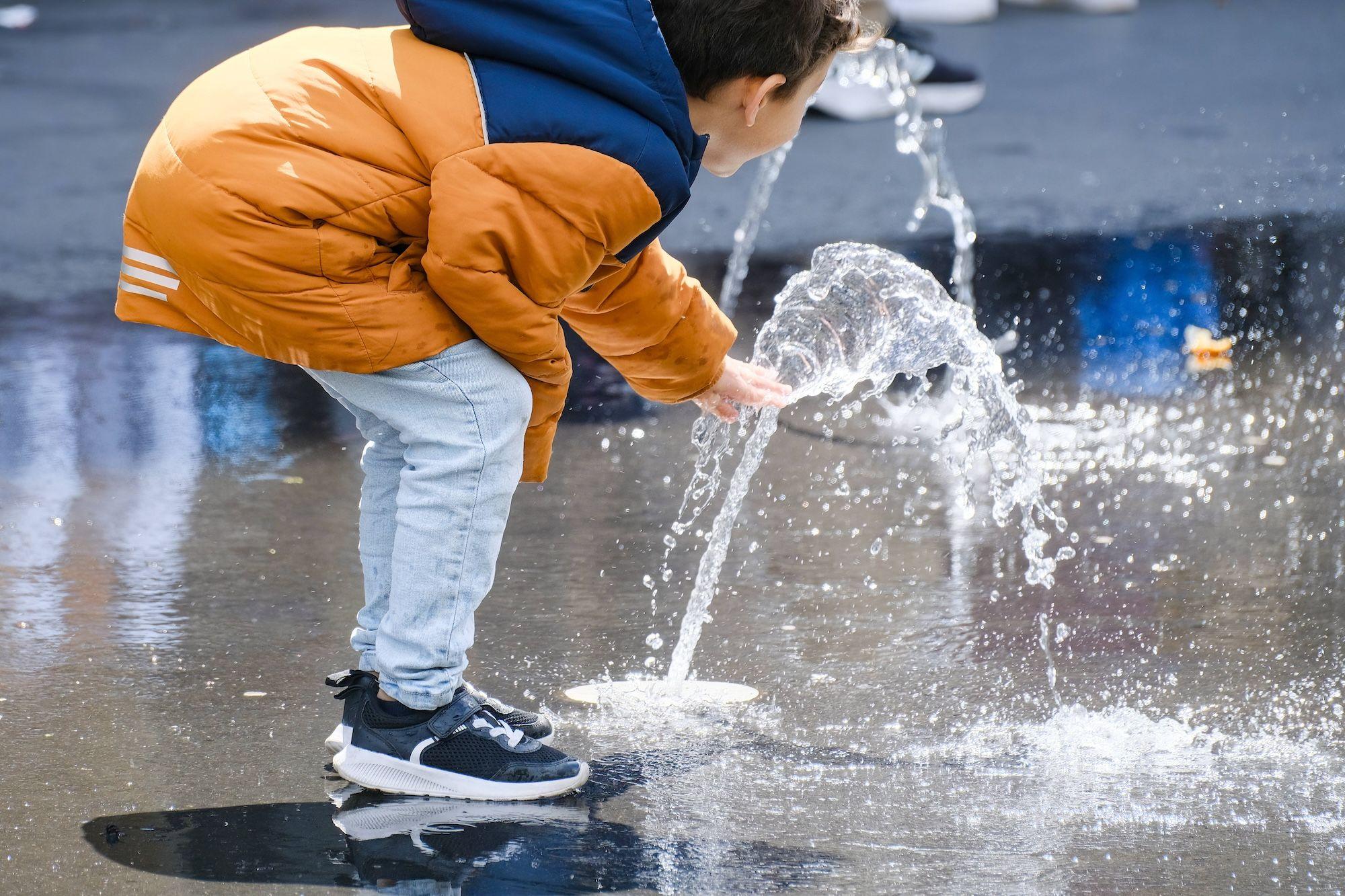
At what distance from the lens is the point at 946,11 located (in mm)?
11148

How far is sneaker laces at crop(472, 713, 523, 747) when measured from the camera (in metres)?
2.18

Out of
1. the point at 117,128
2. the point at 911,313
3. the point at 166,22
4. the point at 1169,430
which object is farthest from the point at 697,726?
the point at 166,22

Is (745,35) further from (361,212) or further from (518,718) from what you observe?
(518,718)

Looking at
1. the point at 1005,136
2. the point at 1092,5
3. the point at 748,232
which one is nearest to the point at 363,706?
the point at 748,232

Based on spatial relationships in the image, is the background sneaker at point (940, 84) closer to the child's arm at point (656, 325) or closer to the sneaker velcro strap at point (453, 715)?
the child's arm at point (656, 325)

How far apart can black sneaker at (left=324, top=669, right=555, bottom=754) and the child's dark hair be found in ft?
2.96

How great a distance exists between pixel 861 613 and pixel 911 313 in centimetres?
56

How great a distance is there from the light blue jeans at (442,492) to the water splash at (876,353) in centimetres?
70

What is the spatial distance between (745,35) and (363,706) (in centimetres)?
105

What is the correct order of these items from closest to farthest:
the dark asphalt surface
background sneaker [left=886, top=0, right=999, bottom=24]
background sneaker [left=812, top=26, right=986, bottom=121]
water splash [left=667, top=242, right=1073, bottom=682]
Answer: water splash [left=667, top=242, right=1073, bottom=682], the dark asphalt surface, background sneaker [left=812, top=26, right=986, bottom=121], background sneaker [left=886, top=0, right=999, bottom=24]

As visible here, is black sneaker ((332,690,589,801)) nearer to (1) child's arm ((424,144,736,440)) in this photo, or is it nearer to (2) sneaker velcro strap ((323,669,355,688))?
(2) sneaker velcro strap ((323,669,355,688))

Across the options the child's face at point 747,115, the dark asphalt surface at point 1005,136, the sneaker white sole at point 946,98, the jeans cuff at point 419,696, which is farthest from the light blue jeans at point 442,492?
the sneaker white sole at point 946,98

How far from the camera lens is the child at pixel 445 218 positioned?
75.0 inches

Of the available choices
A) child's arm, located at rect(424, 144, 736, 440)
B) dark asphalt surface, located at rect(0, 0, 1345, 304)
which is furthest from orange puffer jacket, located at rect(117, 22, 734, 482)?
dark asphalt surface, located at rect(0, 0, 1345, 304)
